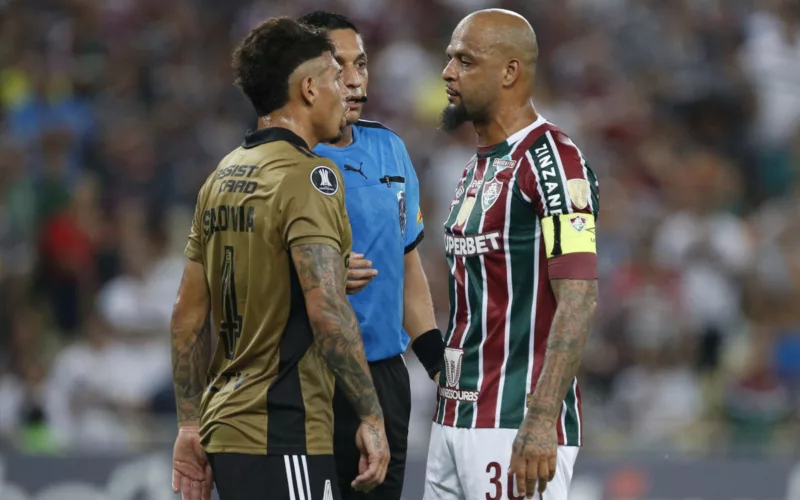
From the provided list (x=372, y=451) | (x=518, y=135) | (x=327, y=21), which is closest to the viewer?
(x=372, y=451)

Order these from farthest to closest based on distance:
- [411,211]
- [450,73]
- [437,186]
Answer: [437,186]
[411,211]
[450,73]

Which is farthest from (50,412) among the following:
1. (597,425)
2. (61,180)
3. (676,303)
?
(676,303)

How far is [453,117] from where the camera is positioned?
448 cm

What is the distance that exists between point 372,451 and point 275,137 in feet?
3.47

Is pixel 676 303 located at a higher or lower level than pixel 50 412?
higher

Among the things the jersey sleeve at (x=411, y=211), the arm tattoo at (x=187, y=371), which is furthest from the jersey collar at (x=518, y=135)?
the arm tattoo at (x=187, y=371)

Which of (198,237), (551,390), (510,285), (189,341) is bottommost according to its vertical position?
(551,390)

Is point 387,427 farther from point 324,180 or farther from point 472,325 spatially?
point 324,180

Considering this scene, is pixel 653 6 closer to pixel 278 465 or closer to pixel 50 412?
pixel 50 412

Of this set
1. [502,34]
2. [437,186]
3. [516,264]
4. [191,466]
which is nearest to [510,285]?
[516,264]

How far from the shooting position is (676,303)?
889 cm

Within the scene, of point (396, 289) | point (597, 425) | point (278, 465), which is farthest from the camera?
point (597, 425)

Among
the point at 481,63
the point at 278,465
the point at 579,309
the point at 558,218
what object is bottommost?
the point at 278,465

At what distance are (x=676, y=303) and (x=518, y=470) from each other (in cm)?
522
